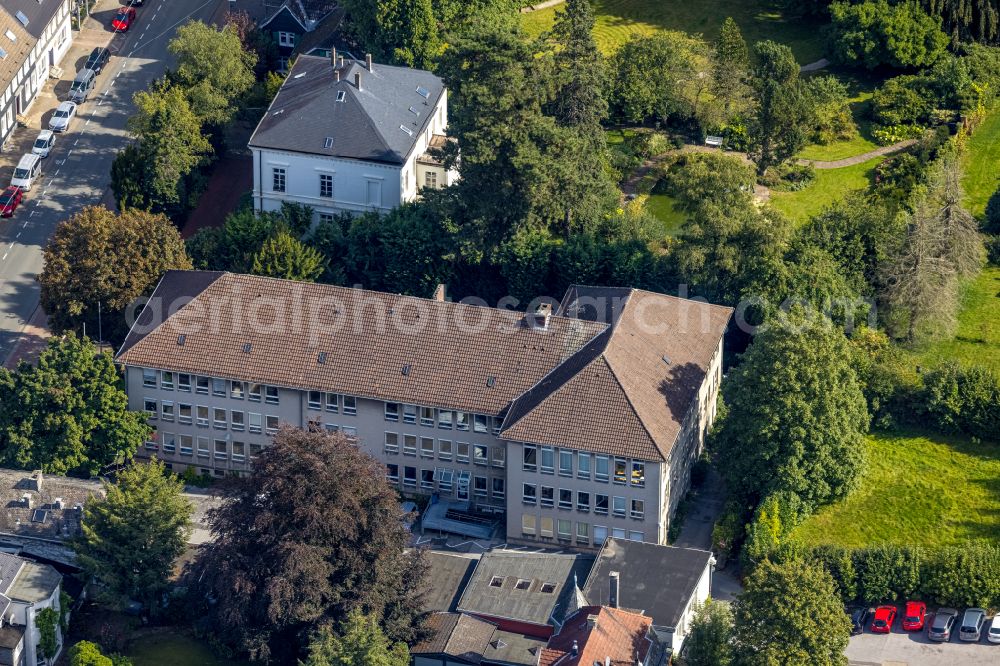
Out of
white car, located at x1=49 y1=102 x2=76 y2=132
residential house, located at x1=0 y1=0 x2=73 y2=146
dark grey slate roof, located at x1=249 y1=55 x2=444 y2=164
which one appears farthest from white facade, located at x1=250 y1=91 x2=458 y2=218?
residential house, located at x1=0 y1=0 x2=73 y2=146

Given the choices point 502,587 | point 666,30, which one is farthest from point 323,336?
point 666,30

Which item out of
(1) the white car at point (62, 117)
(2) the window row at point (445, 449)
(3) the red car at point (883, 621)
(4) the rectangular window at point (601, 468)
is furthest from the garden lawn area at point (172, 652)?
(1) the white car at point (62, 117)

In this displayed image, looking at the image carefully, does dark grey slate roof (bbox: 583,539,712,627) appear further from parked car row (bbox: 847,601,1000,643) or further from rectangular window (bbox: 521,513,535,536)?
parked car row (bbox: 847,601,1000,643)

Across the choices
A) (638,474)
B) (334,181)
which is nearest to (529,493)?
(638,474)

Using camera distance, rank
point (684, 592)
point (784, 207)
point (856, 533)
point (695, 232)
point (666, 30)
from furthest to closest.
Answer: point (666, 30)
point (784, 207)
point (695, 232)
point (856, 533)
point (684, 592)

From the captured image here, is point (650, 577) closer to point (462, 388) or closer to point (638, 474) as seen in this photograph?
point (638, 474)

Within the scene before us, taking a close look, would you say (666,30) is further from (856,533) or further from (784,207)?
(856,533)
